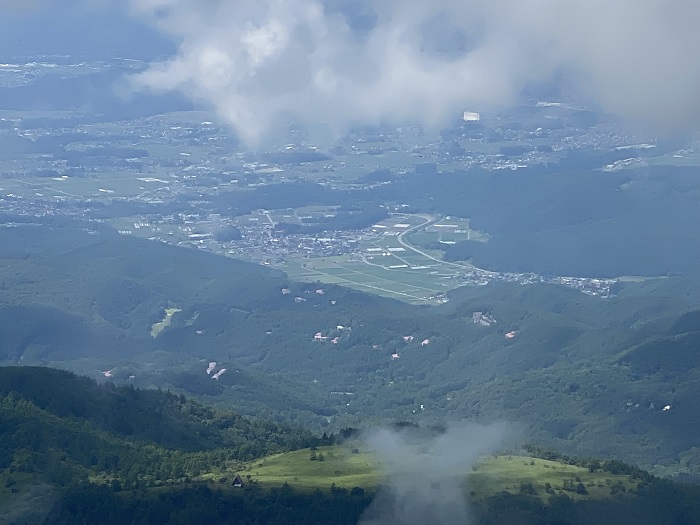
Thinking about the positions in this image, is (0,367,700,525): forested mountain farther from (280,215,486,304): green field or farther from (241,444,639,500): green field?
(280,215,486,304): green field

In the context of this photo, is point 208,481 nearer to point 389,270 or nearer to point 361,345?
point 361,345

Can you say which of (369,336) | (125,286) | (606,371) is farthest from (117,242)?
(606,371)

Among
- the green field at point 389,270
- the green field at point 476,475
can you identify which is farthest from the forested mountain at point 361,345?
the green field at point 476,475

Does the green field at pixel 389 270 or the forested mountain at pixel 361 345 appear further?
the green field at pixel 389 270

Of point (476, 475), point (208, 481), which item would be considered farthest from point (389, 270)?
point (208, 481)

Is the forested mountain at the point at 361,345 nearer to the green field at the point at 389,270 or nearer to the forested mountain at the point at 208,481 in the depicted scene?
the green field at the point at 389,270

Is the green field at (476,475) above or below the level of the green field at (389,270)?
below

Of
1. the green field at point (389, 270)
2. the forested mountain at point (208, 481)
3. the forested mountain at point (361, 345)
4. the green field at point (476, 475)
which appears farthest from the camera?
the green field at point (389, 270)

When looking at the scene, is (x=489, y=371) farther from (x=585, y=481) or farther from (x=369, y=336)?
(x=585, y=481)

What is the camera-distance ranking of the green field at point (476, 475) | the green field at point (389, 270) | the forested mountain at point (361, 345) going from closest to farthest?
1. the green field at point (476, 475)
2. the forested mountain at point (361, 345)
3. the green field at point (389, 270)

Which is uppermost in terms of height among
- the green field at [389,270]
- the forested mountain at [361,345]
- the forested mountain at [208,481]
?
the green field at [389,270]

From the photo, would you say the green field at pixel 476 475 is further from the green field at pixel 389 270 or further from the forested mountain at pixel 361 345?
the green field at pixel 389 270
